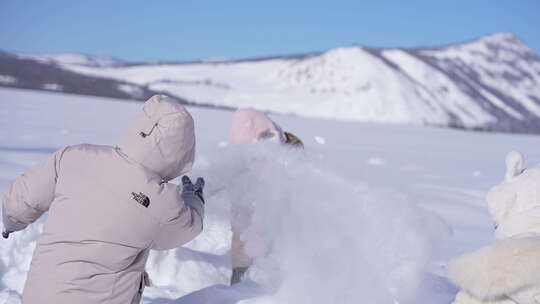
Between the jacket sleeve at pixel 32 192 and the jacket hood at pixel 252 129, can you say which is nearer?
the jacket sleeve at pixel 32 192

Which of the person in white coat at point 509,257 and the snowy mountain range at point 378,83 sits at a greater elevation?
the person in white coat at point 509,257

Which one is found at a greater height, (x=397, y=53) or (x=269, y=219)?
(x=269, y=219)

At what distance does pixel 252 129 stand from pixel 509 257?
2.10 meters

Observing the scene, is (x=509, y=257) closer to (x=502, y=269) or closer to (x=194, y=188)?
(x=502, y=269)

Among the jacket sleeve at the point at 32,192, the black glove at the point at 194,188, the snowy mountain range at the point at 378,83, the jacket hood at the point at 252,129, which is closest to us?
the jacket sleeve at the point at 32,192

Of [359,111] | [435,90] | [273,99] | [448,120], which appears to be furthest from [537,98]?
[273,99]

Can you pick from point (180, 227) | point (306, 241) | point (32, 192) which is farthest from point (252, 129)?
point (32, 192)

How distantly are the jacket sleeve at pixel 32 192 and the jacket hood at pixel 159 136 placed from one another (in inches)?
13.3

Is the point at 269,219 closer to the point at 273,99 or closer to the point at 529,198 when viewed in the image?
the point at 529,198

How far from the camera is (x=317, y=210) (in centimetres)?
264

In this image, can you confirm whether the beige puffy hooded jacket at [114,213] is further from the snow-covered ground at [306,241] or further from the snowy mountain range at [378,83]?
the snowy mountain range at [378,83]

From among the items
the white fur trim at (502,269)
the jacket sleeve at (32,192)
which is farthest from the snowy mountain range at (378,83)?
the white fur trim at (502,269)

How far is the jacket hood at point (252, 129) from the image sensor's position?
3.67m

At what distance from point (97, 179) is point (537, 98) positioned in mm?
114411
